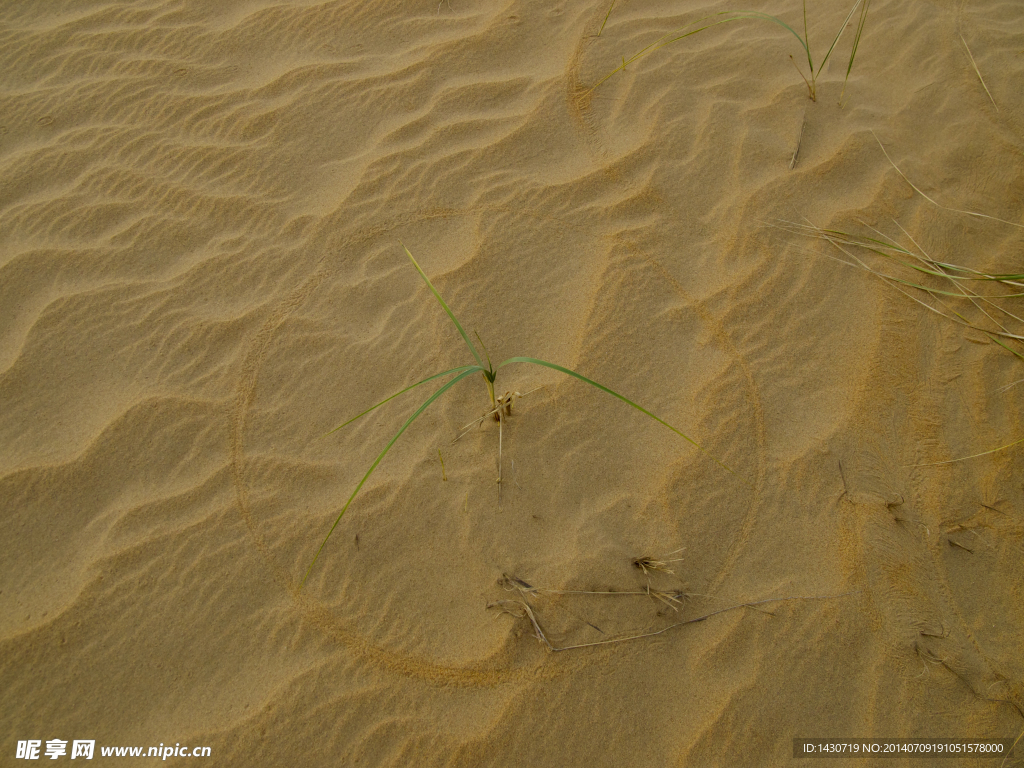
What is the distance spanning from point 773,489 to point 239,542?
1.49 m

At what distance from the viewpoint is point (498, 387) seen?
1981mm

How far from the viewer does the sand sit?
158cm

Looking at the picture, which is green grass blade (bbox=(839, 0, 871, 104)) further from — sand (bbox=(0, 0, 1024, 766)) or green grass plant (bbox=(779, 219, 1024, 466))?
green grass plant (bbox=(779, 219, 1024, 466))

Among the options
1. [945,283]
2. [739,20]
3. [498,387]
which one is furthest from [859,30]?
[498,387]

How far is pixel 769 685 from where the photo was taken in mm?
1603

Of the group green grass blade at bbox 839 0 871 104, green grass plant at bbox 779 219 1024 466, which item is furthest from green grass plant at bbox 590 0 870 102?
green grass plant at bbox 779 219 1024 466


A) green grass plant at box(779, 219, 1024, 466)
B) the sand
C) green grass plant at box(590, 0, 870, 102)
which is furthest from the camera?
green grass plant at box(590, 0, 870, 102)

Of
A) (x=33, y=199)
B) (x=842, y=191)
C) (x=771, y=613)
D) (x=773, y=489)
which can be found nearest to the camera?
(x=771, y=613)

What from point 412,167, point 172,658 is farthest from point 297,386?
point 412,167

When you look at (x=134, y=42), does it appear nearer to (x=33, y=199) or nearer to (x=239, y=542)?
(x=33, y=199)

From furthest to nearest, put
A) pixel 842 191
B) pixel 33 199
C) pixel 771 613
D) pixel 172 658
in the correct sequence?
pixel 842 191, pixel 33 199, pixel 771 613, pixel 172 658

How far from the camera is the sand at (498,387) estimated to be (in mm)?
1575

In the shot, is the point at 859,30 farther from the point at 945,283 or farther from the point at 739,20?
the point at 945,283

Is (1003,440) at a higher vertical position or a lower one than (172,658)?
lower
